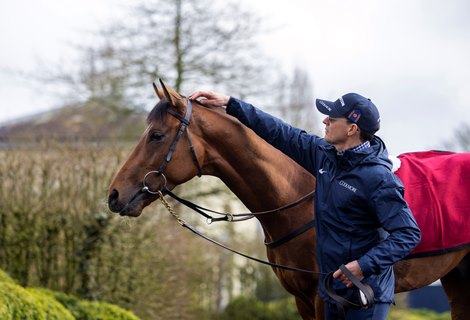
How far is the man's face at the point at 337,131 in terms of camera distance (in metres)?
4.64

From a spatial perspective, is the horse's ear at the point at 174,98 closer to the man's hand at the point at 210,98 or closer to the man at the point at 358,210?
the man's hand at the point at 210,98

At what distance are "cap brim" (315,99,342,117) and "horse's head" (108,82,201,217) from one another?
0.96 metres

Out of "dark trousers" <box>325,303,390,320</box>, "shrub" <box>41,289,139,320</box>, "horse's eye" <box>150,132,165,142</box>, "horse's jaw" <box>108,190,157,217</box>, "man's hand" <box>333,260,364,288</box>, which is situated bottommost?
"shrub" <box>41,289,139,320</box>

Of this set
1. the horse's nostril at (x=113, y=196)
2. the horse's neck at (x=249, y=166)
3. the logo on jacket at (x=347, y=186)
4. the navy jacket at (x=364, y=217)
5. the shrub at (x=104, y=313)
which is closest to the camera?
the navy jacket at (x=364, y=217)

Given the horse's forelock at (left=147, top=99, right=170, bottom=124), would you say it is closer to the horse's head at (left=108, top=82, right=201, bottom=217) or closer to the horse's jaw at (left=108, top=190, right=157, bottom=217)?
the horse's head at (left=108, top=82, right=201, bottom=217)

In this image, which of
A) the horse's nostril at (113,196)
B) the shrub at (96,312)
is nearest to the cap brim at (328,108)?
the horse's nostril at (113,196)

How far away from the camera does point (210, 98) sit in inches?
216

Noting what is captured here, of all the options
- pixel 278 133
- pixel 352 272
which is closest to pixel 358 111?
pixel 278 133

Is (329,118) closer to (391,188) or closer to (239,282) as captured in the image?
(391,188)

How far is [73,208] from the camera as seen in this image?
11242 millimetres

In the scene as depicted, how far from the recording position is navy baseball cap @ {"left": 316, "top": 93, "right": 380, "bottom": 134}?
4.63 metres

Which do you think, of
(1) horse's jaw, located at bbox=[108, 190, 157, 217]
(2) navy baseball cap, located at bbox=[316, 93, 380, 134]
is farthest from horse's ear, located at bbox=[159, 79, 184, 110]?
(2) navy baseball cap, located at bbox=[316, 93, 380, 134]

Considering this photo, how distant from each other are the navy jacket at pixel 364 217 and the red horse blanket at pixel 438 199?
83cm

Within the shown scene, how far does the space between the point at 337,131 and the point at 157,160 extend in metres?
1.30
